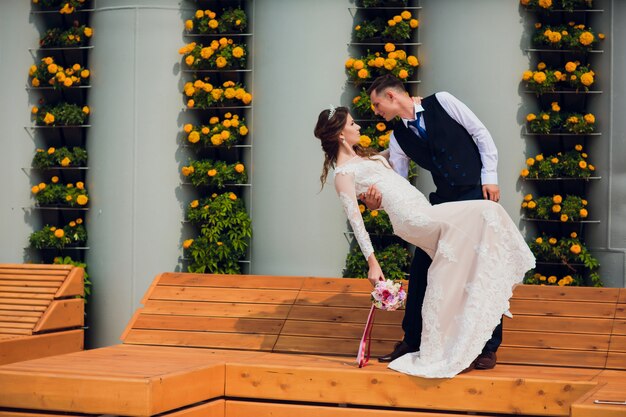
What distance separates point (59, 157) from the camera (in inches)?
313

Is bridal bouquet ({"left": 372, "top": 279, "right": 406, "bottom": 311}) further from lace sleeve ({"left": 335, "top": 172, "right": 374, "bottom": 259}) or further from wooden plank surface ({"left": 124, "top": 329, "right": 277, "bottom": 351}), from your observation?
wooden plank surface ({"left": 124, "top": 329, "right": 277, "bottom": 351})

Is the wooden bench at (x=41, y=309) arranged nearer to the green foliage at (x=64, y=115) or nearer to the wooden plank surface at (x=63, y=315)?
the wooden plank surface at (x=63, y=315)

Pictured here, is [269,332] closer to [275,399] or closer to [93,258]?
[275,399]

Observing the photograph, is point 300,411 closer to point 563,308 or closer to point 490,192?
point 490,192

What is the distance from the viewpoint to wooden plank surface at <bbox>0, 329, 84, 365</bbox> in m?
6.44

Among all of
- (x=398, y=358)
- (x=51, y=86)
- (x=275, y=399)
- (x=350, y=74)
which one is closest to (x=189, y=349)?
(x=275, y=399)

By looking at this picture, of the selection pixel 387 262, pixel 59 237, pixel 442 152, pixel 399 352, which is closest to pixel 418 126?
pixel 442 152

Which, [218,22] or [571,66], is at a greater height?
[218,22]

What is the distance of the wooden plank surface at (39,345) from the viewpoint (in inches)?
253

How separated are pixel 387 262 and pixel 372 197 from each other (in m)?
2.13

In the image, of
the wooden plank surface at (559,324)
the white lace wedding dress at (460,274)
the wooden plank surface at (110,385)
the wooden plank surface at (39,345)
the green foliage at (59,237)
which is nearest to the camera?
the wooden plank surface at (110,385)

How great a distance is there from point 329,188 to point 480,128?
2.70 meters

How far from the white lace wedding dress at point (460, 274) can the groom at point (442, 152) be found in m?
0.17

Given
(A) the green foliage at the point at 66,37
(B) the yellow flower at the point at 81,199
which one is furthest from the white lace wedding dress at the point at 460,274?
(A) the green foliage at the point at 66,37
